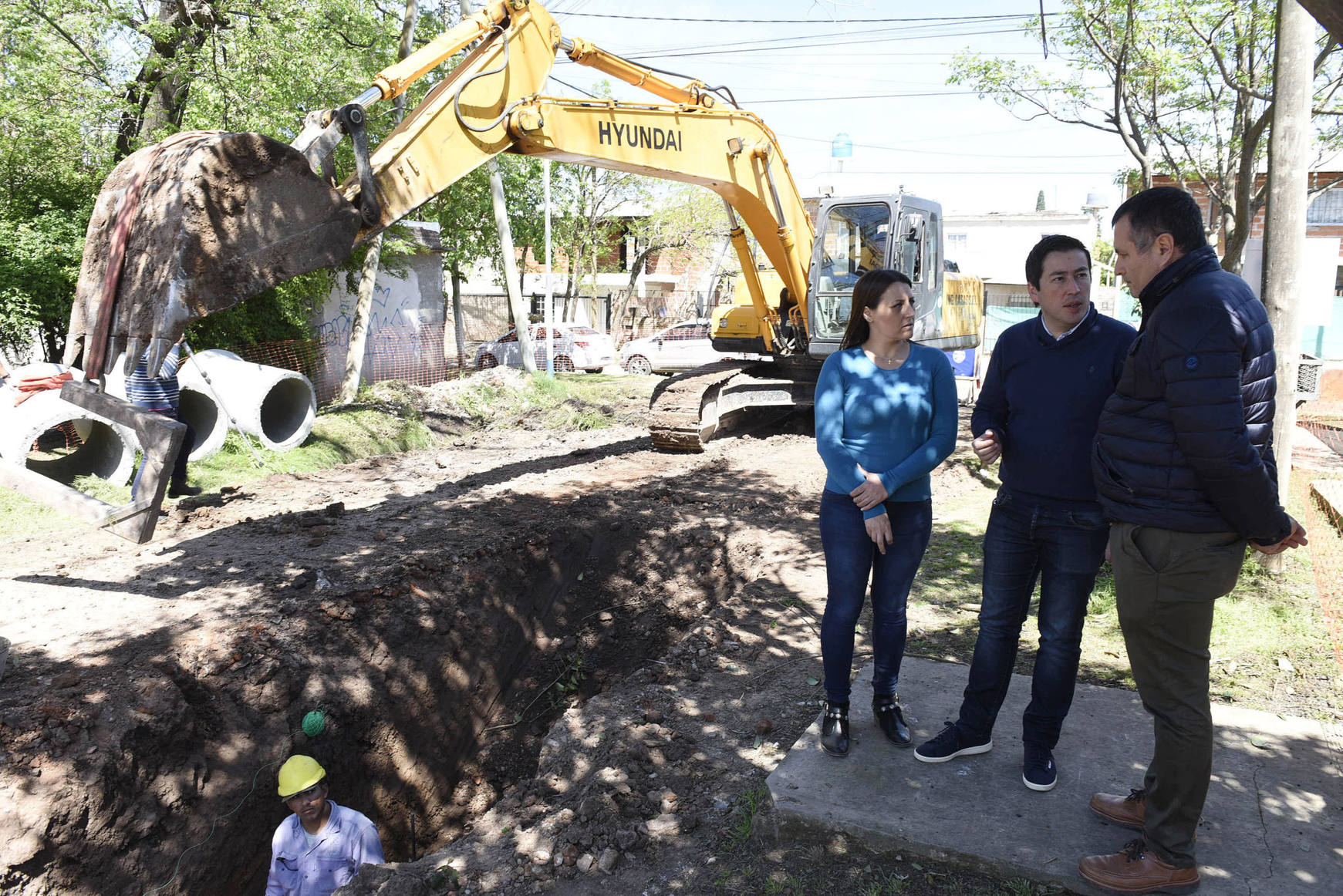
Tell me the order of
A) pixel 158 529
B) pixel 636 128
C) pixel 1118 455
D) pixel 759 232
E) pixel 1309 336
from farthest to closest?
pixel 1309 336, pixel 759 232, pixel 636 128, pixel 158 529, pixel 1118 455

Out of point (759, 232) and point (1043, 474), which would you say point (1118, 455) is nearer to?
point (1043, 474)

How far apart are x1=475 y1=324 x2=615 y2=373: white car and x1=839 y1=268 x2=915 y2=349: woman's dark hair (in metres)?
20.1

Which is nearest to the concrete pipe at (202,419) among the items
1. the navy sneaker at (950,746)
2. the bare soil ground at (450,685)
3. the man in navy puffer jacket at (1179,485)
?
the bare soil ground at (450,685)

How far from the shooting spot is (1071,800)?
10.0 ft

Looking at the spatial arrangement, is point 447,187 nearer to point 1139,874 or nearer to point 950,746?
point 950,746

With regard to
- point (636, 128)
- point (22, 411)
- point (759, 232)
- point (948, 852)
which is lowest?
point (948, 852)

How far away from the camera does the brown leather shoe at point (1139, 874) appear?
2.57 m

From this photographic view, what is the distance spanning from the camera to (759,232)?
1070cm

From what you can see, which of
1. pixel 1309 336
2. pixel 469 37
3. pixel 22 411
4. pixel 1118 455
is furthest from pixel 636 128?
pixel 1309 336

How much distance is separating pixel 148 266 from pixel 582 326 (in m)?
20.1

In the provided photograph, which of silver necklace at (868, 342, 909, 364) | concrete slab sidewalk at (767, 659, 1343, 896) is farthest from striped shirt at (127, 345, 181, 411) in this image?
concrete slab sidewalk at (767, 659, 1343, 896)

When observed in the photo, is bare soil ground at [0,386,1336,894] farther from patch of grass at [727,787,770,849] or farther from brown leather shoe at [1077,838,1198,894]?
brown leather shoe at [1077,838,1198,894]

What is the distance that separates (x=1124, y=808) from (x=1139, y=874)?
35 cm

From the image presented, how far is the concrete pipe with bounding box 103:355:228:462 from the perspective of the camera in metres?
9.41
